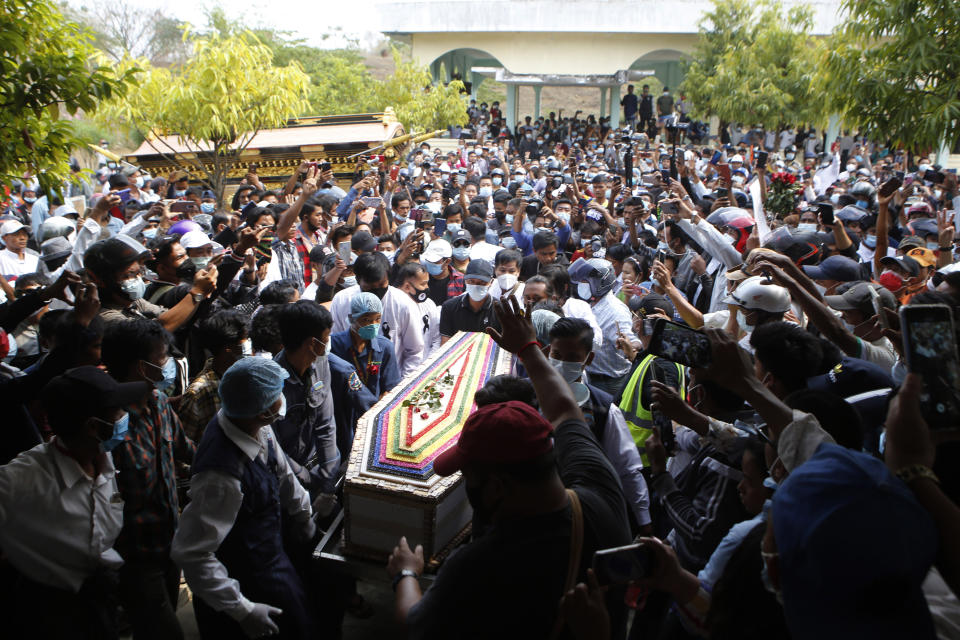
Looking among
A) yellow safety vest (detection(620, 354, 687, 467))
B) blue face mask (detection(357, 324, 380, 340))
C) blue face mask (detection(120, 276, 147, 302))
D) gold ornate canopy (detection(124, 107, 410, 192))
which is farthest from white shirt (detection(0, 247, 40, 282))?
gold ornate canopy (detection(124, 107, 410, 192))

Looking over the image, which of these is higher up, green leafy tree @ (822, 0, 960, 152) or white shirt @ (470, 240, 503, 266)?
green leafy tree @ (822, 0, 960, 152)

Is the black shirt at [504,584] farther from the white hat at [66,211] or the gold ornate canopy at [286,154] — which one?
the gold ornate canopy at [286,154]

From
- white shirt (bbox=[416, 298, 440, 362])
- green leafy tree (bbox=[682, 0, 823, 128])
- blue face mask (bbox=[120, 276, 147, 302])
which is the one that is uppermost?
green leafy tree (bbox=[682, 0, 823, 128])

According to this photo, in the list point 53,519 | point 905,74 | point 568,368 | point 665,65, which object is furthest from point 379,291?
point 665,65

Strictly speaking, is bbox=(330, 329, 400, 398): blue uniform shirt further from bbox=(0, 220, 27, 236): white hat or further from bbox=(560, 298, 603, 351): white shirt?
bbox=(0, 220, 27, 236): white hat

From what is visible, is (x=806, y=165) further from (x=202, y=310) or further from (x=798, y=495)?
(x=798, y=495)

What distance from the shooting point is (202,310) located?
4.14 m

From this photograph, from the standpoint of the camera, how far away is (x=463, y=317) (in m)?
4.81

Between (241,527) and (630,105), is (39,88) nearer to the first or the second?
(241,527)

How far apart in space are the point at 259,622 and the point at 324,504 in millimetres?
766

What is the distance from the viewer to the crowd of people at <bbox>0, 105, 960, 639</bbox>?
1565mm

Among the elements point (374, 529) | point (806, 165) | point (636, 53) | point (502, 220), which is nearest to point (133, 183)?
point (502, 220)

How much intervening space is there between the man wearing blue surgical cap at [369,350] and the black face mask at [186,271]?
1.30 metres

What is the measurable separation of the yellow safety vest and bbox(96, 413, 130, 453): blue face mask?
2131mm
